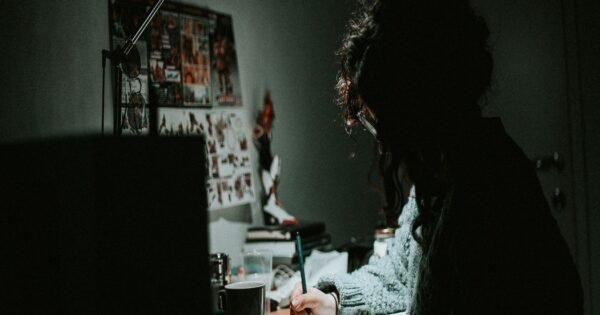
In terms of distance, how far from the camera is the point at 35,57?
4.03 feet

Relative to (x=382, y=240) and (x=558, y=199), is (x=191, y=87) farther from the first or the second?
(x=558, y=199)

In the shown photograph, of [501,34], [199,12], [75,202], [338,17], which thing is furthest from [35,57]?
[501,34]

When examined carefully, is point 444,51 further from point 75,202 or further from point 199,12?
point 199,12

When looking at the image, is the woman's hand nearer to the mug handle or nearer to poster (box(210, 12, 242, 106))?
the mug handle

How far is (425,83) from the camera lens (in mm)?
858

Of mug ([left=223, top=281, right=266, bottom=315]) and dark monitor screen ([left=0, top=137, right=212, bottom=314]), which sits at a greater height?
dark monitor screen ([left=0, top=137, right=212, bottom=314])

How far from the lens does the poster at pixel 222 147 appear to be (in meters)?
1.65

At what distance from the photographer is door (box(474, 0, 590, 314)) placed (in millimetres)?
2066

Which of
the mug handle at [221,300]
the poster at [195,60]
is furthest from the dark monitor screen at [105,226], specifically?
the poster at [195,60]

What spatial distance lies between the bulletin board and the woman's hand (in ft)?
1.54

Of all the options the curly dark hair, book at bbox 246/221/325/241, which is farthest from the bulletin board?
the curly dark hair

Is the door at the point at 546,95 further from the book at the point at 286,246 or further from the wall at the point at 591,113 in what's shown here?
the book at the point at 286,246

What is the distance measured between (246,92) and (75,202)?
140cm

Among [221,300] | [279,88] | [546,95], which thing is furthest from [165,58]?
[546,95]
